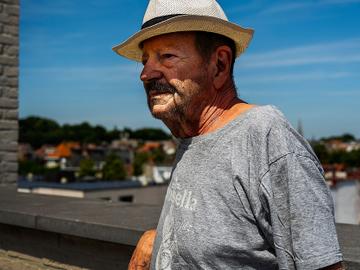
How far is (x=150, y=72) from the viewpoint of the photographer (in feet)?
5.22

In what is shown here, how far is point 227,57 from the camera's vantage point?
62.8 inches

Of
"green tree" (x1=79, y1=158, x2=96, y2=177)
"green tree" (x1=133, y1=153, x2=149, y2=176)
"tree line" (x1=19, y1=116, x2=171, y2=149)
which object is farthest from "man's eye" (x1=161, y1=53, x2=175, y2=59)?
"tree line" (x1=19, y1=116, x2=171, y2=149)

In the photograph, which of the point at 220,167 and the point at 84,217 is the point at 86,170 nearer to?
the point at 84,217

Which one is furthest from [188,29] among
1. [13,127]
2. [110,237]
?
[13,127]

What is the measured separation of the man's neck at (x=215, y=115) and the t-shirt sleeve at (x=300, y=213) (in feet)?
0.92

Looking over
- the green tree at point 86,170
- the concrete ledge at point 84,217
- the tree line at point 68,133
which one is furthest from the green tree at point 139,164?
the concrete ledge at point 84,217

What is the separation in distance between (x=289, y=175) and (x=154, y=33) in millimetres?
586

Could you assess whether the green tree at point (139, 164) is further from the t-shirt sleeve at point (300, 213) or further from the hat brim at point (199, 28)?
the t-shirt sleeve at point (300, 213)

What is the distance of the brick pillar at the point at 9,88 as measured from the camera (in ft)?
24.7

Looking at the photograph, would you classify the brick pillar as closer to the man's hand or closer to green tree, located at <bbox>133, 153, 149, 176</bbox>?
the man's hand

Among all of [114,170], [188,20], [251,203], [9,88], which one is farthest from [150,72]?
[114,170]

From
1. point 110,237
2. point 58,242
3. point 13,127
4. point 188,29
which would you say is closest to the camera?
point 188,29

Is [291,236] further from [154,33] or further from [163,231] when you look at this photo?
[154,33]

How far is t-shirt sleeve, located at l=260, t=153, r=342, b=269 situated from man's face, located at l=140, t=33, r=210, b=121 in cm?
35
